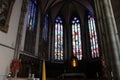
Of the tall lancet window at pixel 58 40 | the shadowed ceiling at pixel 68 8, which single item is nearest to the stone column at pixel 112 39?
the shadowed ceiling at pixel 68 8

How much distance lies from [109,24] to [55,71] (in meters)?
10.8

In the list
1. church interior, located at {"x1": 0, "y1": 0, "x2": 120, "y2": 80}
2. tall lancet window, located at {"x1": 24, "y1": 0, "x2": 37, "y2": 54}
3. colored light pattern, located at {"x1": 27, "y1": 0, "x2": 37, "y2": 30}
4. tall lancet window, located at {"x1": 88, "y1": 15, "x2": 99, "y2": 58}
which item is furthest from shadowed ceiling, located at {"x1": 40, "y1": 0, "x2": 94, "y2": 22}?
tall lancet window, located at {"x1": 24, "y1": 0, "x2": 37, "y2": 54}

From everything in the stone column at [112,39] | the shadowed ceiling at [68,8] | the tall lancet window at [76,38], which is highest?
the shadowed ceiling at [68,8]

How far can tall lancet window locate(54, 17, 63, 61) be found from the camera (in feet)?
53.1

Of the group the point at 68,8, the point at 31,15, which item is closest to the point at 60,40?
the point at 68,8

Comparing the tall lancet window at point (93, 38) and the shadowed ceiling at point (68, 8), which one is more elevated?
the shadowed ceiling at point (68, 8)

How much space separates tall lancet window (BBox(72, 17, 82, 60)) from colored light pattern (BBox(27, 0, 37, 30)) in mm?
6536

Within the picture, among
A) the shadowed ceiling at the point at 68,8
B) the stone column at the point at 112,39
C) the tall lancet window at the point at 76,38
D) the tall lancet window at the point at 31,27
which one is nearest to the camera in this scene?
the stone column at the point at 112,39

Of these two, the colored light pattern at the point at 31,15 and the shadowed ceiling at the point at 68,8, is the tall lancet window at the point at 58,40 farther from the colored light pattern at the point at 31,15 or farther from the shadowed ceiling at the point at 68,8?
the colored light pattern at the point at 31,15

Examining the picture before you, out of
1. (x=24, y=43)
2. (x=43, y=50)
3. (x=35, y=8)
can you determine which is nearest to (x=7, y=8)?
(x=24, y=43)

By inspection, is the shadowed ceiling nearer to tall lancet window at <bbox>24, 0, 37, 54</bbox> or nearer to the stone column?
tall lancet window at <bbox>24, 0, 37, 54</bbox>

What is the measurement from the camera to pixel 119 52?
4.64 m

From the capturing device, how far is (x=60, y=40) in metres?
17.1

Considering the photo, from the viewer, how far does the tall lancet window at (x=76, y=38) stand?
52.9ft
